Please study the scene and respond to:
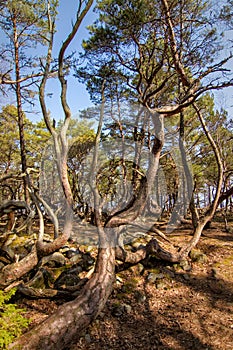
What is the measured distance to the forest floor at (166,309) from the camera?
3.12 m

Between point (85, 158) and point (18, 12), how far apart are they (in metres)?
6.55

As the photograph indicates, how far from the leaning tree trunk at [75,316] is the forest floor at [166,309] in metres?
0.19

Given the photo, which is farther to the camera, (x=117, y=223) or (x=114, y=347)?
(x=117, y=223)

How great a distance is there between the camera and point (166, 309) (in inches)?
152

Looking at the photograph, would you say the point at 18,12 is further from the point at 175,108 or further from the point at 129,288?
the point at 129,288

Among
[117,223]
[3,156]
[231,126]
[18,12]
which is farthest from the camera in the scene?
[3,156]

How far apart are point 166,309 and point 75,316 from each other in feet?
5.38

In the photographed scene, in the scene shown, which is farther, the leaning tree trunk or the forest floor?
the forest floor

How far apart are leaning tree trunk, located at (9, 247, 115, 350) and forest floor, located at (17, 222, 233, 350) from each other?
19cm

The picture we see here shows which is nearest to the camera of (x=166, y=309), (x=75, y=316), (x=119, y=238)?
(x=75, y=316)

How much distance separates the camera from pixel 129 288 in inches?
174

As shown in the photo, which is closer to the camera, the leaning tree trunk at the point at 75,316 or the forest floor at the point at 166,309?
the leaning tree trunk at the point at 75,316

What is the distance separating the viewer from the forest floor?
3.12m

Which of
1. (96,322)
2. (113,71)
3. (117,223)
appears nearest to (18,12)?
(113,71)
